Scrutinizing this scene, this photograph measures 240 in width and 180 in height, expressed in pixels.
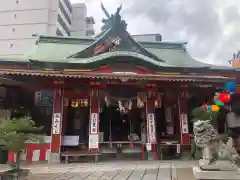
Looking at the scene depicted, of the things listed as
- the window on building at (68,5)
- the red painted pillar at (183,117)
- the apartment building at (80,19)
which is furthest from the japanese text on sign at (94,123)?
the apartment building at (80,19)

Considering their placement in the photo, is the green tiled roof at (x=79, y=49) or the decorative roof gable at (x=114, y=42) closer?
the decorative roof gable at (x=114, y=42)

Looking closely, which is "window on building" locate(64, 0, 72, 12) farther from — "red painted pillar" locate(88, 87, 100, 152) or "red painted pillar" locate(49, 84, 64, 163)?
"red painted pillar" locate(88, 87, 100, 152)

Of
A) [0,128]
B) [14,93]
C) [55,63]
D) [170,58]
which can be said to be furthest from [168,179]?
[170,58]

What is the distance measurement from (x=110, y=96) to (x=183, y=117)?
429 centimetres

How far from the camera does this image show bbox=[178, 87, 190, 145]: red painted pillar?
1351 centimetres

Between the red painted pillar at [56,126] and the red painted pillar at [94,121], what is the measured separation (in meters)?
1.58

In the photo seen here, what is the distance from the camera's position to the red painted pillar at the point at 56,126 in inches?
490

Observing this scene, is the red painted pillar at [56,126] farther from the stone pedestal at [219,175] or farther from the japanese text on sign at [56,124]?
the stone pedestal at [219,175]

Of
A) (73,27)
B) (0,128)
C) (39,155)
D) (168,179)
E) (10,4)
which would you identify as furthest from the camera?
(73,27)

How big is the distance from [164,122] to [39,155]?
7623mm

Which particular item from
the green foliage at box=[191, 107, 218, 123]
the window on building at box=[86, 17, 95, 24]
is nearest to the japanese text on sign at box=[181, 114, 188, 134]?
the green foliage at box=[191, 107, 218, 123]

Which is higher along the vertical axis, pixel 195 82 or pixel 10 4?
pixel 10 4

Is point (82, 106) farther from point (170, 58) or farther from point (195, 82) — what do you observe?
point (170, 58)

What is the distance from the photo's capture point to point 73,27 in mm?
64875
